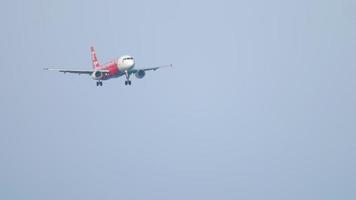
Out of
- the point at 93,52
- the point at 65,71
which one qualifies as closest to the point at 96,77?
the point at 65,71

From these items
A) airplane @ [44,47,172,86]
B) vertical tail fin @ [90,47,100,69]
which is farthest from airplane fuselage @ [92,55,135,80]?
vertical tail fin @ [90,47,100,69]

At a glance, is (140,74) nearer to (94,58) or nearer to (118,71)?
(118,71)

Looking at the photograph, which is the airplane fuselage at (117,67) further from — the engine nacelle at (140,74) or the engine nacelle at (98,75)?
the engine nacelle at (140,74)

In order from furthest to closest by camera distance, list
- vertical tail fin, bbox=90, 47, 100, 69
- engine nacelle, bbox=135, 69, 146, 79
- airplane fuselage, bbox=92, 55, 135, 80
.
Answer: vertical tail fin, bbox=90, 47, 100, 69, engine nacelle, bbox=135, 69, 146, 79, airplane fuselage, bbox=92, 55, 135, 80

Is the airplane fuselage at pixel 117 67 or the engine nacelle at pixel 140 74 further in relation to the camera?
the engine nacelle at pixel 140 74

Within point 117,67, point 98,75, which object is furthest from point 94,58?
point 117,67

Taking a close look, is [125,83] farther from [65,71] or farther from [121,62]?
[65,71]

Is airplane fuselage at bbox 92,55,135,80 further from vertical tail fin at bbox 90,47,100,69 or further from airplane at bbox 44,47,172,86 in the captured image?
vertical tail fin at bbox 90,47,100,69

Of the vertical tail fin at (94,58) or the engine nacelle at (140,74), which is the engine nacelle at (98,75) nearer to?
the engine nacelle at (140,74)

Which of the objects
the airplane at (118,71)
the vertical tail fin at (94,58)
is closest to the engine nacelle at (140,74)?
the airplane at (118,71)

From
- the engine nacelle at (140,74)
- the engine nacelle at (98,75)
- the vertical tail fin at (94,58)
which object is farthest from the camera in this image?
the vertical tail fin at (94,58)

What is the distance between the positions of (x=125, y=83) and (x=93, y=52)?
108 feet

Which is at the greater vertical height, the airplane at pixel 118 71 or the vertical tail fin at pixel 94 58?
the vertical tail fin at pixel 94 58

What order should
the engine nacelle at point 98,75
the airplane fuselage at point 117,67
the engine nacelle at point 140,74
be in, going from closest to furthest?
1. the airplane fuselage at point 117,67
2. the engine nacelle at point 98,75
3. the engine nacelle at point 140,74
